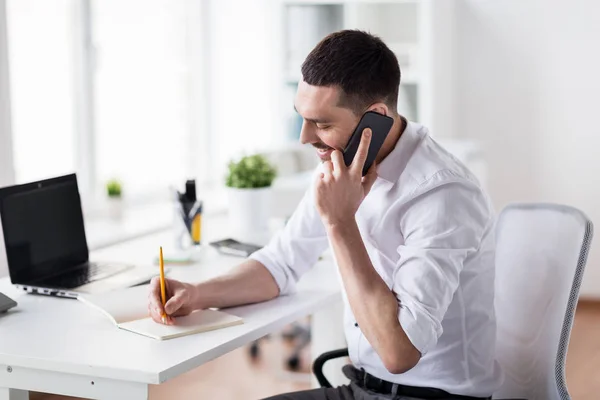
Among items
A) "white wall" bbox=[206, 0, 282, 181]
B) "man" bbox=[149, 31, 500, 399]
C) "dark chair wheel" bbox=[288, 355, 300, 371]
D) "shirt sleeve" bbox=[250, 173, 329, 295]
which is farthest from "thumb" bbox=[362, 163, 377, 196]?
"white wall" bbox=[206, 0, 282, 181]

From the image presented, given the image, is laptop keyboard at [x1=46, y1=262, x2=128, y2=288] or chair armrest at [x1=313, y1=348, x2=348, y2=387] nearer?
chair armrest at [x1=313, y1=348, x2=348, y2=387]

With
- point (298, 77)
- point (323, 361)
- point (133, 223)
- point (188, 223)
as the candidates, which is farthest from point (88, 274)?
point (298, 77)

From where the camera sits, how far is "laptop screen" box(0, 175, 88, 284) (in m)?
2.14

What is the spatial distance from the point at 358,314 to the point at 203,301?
0.42 metres

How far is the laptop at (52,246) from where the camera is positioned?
7.03ft

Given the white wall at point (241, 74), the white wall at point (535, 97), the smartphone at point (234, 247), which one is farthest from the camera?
the white wall at point (535, 97)

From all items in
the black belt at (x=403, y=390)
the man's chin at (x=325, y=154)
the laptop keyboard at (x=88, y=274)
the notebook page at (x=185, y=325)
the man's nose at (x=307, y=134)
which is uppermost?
the man's nose at (x=307, y=134)

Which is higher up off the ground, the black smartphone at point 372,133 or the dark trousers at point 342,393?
the black smartphone at point 372,133

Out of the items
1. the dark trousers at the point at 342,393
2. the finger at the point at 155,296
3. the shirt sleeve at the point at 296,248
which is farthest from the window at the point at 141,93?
the dark trousers at the point at 342,393

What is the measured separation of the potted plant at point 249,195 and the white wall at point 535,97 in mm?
2451

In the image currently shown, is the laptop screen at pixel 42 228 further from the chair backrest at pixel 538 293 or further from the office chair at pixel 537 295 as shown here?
the chair backrest at pixel 538 293

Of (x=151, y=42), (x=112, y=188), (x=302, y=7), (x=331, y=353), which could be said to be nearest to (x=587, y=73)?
→ (x=302, y=7)

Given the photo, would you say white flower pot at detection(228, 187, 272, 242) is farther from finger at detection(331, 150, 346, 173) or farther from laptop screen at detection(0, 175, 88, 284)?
finger at detection(331, 150, 346, 173)

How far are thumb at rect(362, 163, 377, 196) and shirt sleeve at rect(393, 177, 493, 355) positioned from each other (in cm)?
→ 9
